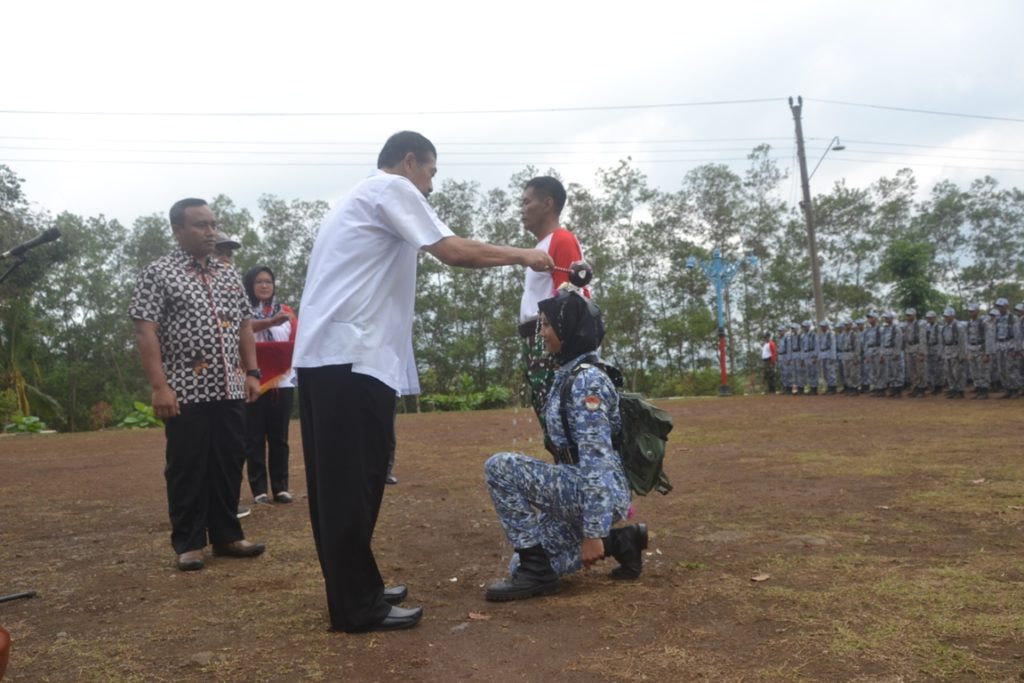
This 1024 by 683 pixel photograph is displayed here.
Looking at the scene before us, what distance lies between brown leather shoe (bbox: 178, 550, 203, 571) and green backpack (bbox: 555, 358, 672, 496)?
212 cm

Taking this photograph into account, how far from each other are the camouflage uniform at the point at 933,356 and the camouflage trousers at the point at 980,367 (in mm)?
1121

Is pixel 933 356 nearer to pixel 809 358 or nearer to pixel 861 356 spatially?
pixel 861 356

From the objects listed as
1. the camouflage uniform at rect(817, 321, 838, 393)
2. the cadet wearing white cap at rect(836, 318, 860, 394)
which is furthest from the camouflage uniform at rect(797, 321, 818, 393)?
the cadet wearing white cap at rect(836, 318, 860, 394)

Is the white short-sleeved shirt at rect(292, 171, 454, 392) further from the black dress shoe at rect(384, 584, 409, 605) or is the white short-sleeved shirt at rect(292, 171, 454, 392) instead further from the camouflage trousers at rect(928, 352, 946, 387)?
the camouflage trousers at rect(928, 352, 946, 387)

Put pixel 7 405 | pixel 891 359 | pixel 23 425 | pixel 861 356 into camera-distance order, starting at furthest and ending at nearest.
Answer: pixel 7 405 → pixel 861 356 → pixel 23 425 → pixel 891 359

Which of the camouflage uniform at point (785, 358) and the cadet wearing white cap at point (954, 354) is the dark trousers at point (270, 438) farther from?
the camouflage uniform at point (785, 358)

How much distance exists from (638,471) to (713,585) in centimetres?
60

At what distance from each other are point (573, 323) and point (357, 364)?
0.99 metres

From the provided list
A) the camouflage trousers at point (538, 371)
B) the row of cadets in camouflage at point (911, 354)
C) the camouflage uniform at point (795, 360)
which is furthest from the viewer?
the camouflage uniform at point (795, 360)

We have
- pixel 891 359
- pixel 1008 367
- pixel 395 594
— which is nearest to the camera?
pixel 395 594

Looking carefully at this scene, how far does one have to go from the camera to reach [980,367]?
16562 mm

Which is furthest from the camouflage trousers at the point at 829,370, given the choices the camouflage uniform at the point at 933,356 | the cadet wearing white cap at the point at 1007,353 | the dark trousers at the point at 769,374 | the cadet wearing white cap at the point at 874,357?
the cadet wearing white cap at the point at 1007,353

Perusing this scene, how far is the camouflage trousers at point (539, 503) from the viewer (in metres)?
3.64

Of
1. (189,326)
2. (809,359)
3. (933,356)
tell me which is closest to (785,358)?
(809,359)
